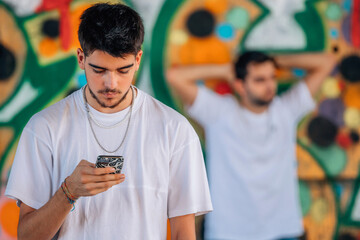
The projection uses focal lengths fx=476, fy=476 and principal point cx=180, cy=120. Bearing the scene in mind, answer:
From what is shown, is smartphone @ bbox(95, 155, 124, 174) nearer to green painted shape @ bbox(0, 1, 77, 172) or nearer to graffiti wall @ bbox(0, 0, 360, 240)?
graffiti wall @ bbox(0, 0, 360, 240)

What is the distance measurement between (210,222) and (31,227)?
2356 millimetres

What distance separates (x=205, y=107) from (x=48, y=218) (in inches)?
94.3

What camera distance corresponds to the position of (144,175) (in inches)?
73.3

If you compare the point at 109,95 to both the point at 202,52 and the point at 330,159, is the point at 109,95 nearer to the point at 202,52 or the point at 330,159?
the point at 202,52

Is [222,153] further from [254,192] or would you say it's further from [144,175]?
[144,175]

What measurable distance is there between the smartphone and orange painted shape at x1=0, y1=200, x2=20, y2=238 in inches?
101

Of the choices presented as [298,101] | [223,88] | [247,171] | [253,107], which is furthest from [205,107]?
[298,101]

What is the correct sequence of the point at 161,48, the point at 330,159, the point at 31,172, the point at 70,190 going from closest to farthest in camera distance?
1. the point at 70,190
2. the point at 31,172
3. the point at 161,48
4. the point at 330,159

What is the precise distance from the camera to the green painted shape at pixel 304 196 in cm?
414

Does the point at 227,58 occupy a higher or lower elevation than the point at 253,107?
higher

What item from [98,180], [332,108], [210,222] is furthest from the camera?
[332,108]

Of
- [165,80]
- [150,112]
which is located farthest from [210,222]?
[150,112]

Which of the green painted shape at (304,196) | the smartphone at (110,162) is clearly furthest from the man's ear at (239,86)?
the smartphone at (110,162)

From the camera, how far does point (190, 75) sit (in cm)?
404
